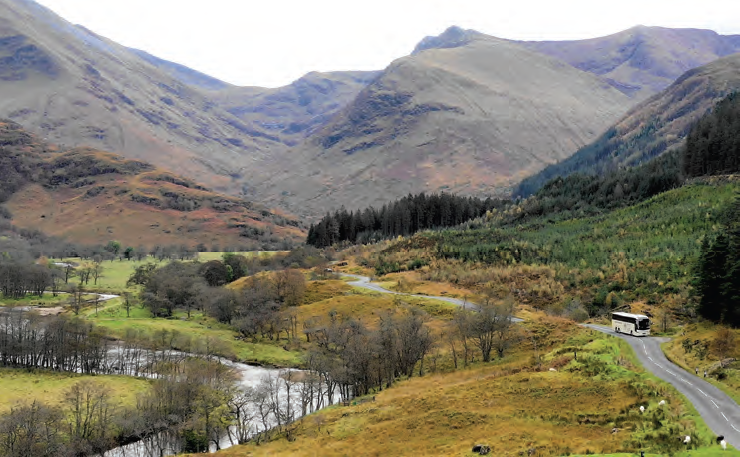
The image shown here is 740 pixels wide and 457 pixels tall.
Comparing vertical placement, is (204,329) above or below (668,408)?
below

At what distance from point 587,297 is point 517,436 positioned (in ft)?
166

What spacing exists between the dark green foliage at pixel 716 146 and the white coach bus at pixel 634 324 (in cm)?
9658

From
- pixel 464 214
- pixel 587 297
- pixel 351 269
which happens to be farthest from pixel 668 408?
pixel 464 214

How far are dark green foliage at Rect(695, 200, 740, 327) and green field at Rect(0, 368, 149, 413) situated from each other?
229 feet

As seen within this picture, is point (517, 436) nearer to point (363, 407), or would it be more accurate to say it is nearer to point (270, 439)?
point (363, 407)

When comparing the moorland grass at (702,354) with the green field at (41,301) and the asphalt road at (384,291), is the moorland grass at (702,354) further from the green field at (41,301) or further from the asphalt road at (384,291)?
the green field at (41,301)

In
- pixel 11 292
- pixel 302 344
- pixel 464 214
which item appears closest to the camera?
pixel 302 344

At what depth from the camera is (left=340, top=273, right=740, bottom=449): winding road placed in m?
33.2

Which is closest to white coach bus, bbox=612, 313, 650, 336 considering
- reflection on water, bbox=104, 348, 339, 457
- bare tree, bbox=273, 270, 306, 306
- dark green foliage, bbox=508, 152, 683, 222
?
reflection on water, bbox=104, 348, 339, 457

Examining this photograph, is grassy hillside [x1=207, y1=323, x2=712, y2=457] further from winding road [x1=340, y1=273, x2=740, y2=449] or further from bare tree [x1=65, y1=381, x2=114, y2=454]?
bare tree [x1=65, y1=381, x2=114, y2=454]

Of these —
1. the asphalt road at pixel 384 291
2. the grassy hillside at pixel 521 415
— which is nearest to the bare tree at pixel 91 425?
the grassy hillside at pixel 521 415

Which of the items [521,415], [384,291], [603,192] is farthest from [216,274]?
[603,192]

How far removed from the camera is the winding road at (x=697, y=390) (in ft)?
109

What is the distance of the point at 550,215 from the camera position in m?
159
